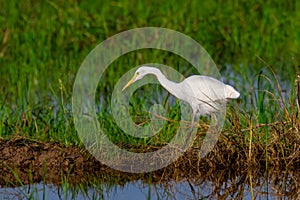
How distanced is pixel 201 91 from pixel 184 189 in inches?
37.4

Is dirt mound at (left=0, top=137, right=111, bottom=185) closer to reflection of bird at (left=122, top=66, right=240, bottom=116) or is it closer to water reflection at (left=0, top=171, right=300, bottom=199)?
water reflection at (left=0, top=171, right=300, bottom=199)

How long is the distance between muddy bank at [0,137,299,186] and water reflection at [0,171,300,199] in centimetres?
8

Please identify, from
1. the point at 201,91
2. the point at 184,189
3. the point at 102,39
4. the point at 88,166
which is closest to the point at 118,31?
the point at 102,39

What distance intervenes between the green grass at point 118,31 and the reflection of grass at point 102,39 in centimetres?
1

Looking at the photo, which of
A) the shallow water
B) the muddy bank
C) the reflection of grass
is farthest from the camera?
the reflection of grass

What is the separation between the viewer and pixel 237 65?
9.16 metres

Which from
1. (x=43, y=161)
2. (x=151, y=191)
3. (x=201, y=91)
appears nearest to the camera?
(x=151, y=191)

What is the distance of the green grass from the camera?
8211mm

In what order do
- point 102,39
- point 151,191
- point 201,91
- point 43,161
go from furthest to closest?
point 102,39 → point 201,91 → point 43,161 → point 151,191

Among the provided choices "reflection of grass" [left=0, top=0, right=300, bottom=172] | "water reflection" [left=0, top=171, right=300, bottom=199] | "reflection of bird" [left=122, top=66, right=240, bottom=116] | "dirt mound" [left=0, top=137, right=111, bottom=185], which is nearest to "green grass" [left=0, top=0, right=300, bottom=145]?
"reflection of grass" [left=0, top=0, right=300, bottom=172]

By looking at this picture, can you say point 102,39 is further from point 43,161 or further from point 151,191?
point 151,191

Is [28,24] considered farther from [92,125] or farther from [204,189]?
[204,189]

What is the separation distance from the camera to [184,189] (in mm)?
5605

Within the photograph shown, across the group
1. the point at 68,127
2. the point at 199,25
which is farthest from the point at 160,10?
the point at 68,127
